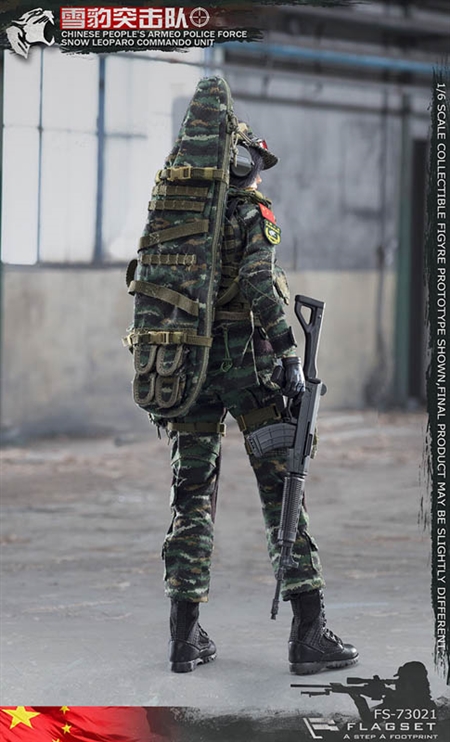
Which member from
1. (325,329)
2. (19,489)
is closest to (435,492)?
(19,489)

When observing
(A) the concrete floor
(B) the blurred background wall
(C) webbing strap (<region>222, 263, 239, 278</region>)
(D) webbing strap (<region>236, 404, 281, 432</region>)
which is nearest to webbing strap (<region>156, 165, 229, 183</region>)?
(C) webbing strap (<region>222, 263, 239, 278</region>)

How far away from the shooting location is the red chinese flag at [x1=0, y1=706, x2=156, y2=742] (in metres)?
3.16

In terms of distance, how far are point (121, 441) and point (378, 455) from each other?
1.69 metres

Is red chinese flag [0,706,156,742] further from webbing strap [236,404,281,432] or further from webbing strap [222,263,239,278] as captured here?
webbing strap [222,263,239,278]

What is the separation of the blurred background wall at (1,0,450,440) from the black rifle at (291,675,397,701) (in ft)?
12.1

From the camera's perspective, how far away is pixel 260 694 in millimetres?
3484

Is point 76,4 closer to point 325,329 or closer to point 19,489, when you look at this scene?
point 19,489

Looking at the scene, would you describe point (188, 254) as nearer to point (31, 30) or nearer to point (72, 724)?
point (31, 30)

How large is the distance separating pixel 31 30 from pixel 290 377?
3.78 feet

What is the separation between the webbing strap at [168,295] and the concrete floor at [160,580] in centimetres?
106

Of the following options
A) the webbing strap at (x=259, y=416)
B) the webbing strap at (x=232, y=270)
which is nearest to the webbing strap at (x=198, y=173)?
the webbing strap at (x=232, y=270)

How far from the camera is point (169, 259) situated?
349 centimetres

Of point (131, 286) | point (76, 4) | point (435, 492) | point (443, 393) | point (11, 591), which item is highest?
point (76, 4)

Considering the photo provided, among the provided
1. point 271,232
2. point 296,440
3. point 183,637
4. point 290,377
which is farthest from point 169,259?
point 183,637
